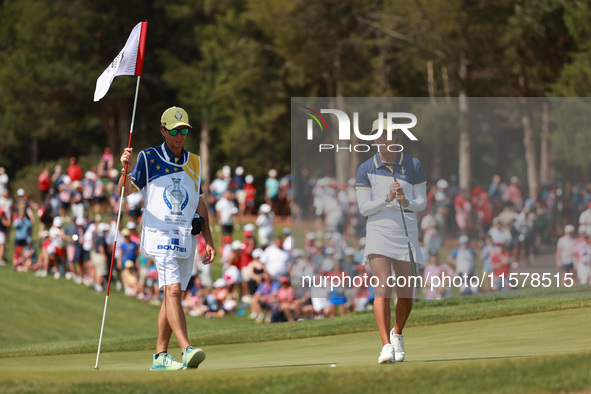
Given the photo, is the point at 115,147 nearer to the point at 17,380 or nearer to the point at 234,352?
the point at 234,352

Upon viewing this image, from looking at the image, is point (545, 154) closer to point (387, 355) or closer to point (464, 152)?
point (464, 152)

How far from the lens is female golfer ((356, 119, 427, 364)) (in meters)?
9.45

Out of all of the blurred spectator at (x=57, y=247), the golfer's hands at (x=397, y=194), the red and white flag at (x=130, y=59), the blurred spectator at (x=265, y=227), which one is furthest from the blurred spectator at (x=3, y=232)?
the golfer's hands at (x=397, y=194)

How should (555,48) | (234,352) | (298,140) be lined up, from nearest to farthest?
(234,352)
(298,140)
(555,48)

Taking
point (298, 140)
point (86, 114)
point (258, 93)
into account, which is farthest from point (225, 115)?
point (298, 140)

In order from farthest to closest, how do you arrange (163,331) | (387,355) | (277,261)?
(277,261), (163,331), (387,355)

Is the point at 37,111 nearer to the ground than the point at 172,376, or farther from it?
farther from it

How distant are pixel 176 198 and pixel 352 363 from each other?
1884 millimetres

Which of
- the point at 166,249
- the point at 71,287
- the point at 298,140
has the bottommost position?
the point at 71,287

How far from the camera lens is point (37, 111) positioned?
5809 cm

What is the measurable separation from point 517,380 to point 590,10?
31096mm

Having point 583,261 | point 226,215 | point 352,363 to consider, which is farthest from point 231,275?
point 352,363

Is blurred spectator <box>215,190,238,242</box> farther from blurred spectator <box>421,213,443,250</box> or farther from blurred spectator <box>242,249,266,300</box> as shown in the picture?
blurred spectator <box>421,213,443,250</box>

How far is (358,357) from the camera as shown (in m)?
10.3
